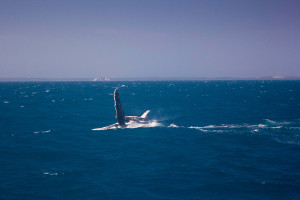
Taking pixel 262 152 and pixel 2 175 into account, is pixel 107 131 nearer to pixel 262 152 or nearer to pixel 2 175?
pixel 2 175

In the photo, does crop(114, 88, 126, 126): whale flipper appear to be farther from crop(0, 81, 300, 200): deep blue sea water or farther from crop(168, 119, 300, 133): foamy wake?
crop(168, 119, 300, 133): foamy wake

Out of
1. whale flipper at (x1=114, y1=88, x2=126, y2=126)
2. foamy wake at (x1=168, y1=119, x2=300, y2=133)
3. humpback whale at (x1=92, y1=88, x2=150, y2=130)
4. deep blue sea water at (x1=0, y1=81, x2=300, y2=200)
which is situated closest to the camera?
deep blue sea water at (x1=0, y1=81, x2=300, y2=200)

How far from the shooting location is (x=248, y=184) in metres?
19.8

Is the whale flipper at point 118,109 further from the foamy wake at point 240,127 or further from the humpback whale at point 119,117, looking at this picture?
the foamy wake at point 240,127

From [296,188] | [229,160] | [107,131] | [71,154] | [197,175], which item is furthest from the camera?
[107,131]

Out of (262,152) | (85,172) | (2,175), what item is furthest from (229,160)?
(2,175)

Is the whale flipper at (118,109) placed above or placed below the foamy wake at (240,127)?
above

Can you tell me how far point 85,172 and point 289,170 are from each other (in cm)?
2029

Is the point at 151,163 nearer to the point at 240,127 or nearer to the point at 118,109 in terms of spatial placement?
the point at 118,109

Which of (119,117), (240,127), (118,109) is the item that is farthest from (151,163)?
(240,127)

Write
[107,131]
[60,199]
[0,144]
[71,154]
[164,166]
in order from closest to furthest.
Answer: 1. [60,199]
2. [164,166]
3. [71,154]
4. [0,144]
5. [107,131]

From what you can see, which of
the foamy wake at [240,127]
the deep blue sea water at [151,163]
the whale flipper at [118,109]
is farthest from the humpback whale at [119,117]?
the foamy wake at [240,127]

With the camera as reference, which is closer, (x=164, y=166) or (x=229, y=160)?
(x=164, y=166)

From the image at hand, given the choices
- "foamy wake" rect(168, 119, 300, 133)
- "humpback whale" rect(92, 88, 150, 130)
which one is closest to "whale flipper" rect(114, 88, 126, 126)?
"humpback whale" rect(92, 88, 150, 130)
